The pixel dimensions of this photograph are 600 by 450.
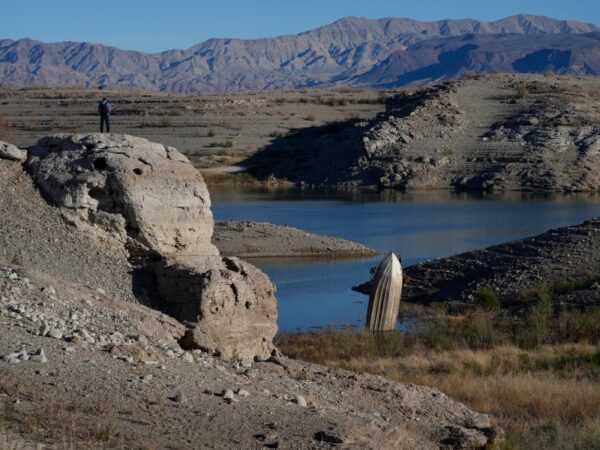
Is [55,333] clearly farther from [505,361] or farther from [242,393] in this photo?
[505,361]

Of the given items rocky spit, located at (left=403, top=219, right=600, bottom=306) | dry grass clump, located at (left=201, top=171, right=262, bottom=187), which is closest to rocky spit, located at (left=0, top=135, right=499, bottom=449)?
rocky spit, located at (left=403, top=219, right=600, bottom=306)

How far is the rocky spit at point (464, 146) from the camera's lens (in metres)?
59.0

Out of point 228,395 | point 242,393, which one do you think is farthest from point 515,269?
point 228,395

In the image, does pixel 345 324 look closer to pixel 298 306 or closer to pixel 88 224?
pixel 298 306

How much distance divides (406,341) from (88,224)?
693 cm

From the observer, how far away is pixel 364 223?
145 ft

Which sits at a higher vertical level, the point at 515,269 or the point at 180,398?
the point at 180,398

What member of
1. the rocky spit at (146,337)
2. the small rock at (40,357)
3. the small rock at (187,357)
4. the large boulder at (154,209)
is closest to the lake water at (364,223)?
the large boulder at (154,209)

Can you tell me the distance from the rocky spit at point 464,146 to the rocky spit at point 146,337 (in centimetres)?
4423

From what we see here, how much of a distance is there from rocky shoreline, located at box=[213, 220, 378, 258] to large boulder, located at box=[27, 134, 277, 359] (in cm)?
2002

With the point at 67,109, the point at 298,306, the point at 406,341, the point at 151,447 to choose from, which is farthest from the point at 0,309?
→ the point at 67,109

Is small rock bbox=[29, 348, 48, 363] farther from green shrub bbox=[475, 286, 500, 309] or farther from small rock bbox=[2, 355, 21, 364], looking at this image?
green shrub bbox=[475, 286, 500, 309]

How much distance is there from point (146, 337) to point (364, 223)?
33.6 m

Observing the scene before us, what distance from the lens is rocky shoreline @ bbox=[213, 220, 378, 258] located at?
36.3m
